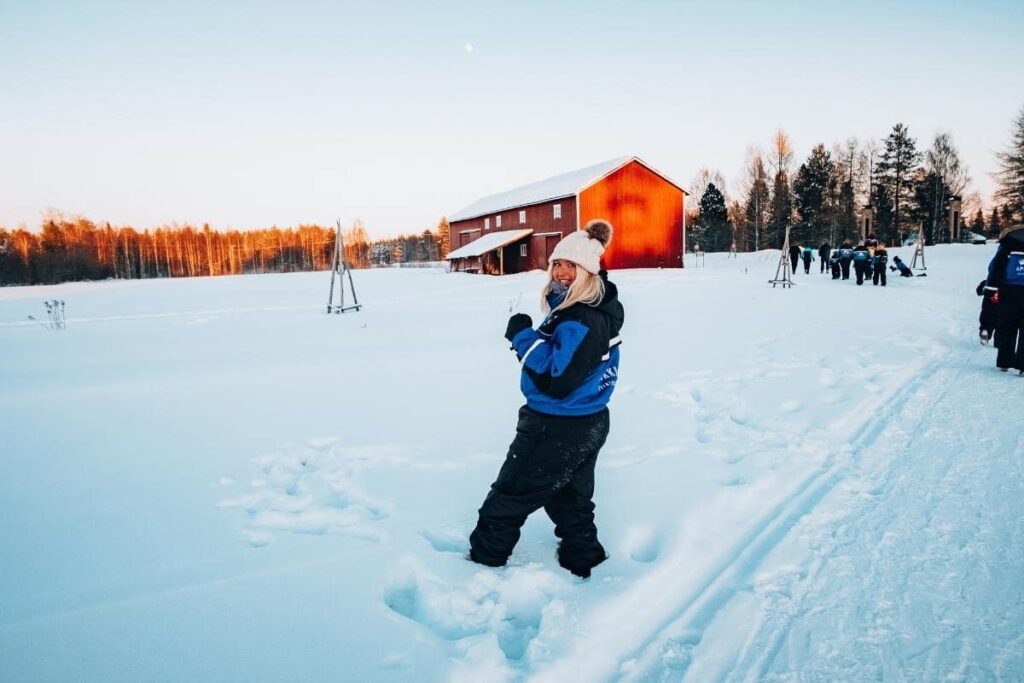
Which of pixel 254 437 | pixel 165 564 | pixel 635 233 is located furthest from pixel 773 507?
pixel 635 233

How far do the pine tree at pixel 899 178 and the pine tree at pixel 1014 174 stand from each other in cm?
921

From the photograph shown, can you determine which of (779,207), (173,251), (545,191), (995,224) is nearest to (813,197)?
(779,207)

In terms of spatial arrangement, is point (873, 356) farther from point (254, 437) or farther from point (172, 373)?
point (172, 373)

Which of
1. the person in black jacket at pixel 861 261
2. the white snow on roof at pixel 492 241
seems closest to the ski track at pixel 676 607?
the person in black jacket at pixel 861 261

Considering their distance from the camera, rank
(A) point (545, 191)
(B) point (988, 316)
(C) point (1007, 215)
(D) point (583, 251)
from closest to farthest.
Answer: (D) point (583, 251) < (B) point (988, 316) < (A) point (545, 191) < (C) point (1007, 215)

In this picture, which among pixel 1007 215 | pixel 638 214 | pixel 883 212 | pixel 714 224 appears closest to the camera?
pixel 638 214

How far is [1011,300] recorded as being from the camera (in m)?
6.43

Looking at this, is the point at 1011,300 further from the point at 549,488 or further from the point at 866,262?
the point at 866,262

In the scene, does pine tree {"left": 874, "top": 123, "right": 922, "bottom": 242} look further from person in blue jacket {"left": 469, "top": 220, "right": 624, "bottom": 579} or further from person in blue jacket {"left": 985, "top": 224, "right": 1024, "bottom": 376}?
person in blue jacket {"left": 469, "top": 220, "right": 624, "bottom": 579}

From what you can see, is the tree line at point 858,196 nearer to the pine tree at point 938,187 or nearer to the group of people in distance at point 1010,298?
the pine tree at point 938,187

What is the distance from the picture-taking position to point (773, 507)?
3398 millimetres

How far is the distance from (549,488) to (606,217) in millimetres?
27361

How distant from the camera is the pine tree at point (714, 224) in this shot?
2244 inches

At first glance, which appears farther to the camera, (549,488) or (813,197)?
(813,197)
